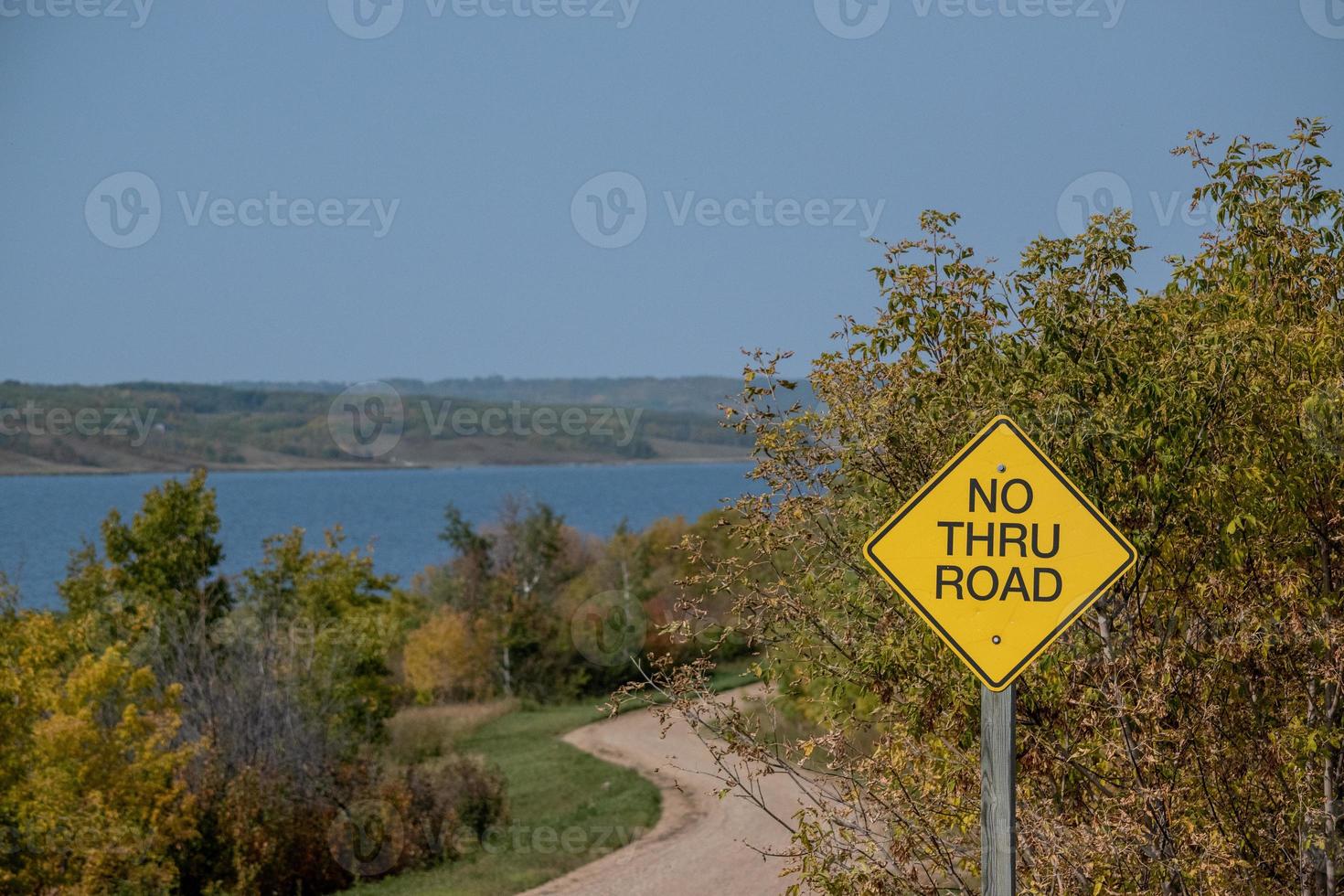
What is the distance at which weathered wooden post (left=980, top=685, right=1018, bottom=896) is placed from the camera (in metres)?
4.60

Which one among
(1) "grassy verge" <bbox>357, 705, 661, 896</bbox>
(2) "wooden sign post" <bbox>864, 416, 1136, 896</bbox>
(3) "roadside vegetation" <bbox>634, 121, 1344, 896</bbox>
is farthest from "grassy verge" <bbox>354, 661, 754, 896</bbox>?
(2) "wooden sign post" <bbox>864, 416, 1136, 896</bbox>

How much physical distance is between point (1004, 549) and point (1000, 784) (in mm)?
808

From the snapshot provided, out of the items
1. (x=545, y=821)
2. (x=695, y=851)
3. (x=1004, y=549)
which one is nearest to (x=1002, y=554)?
(x=1004, y=549)

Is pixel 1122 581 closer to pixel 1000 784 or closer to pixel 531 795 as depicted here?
pixel 1000 784

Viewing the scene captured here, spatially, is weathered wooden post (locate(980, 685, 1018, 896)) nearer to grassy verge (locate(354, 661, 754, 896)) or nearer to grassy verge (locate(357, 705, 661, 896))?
grassy verge (locate(354, 661, 754, 896))

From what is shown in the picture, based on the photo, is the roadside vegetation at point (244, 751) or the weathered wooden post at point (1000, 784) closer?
the weathered wooden post at point (1000, 784)

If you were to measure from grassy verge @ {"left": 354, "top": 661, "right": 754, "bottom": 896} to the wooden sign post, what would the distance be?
14.2 metres

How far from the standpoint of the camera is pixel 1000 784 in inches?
181

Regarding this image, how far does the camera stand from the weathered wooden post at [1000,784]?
4.60 meters

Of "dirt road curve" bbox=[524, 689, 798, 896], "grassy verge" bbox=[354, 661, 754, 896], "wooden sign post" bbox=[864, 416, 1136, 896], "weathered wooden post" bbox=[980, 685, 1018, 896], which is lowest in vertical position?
"grassy verge" bbox=[354, 661, 754, 896]

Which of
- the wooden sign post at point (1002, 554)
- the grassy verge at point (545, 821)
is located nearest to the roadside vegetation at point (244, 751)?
the grassy verge at point (545, 821)

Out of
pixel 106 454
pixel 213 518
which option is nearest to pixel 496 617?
pixel 213 518

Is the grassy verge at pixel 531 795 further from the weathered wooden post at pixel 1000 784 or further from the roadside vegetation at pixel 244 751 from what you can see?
the weathered wooden post at pixel 1000 784

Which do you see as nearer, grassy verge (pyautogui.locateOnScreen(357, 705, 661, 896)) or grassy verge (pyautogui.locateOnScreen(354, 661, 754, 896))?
grassy verge (pyautogui.locateOnScreen(357, 705, 661, 896))
